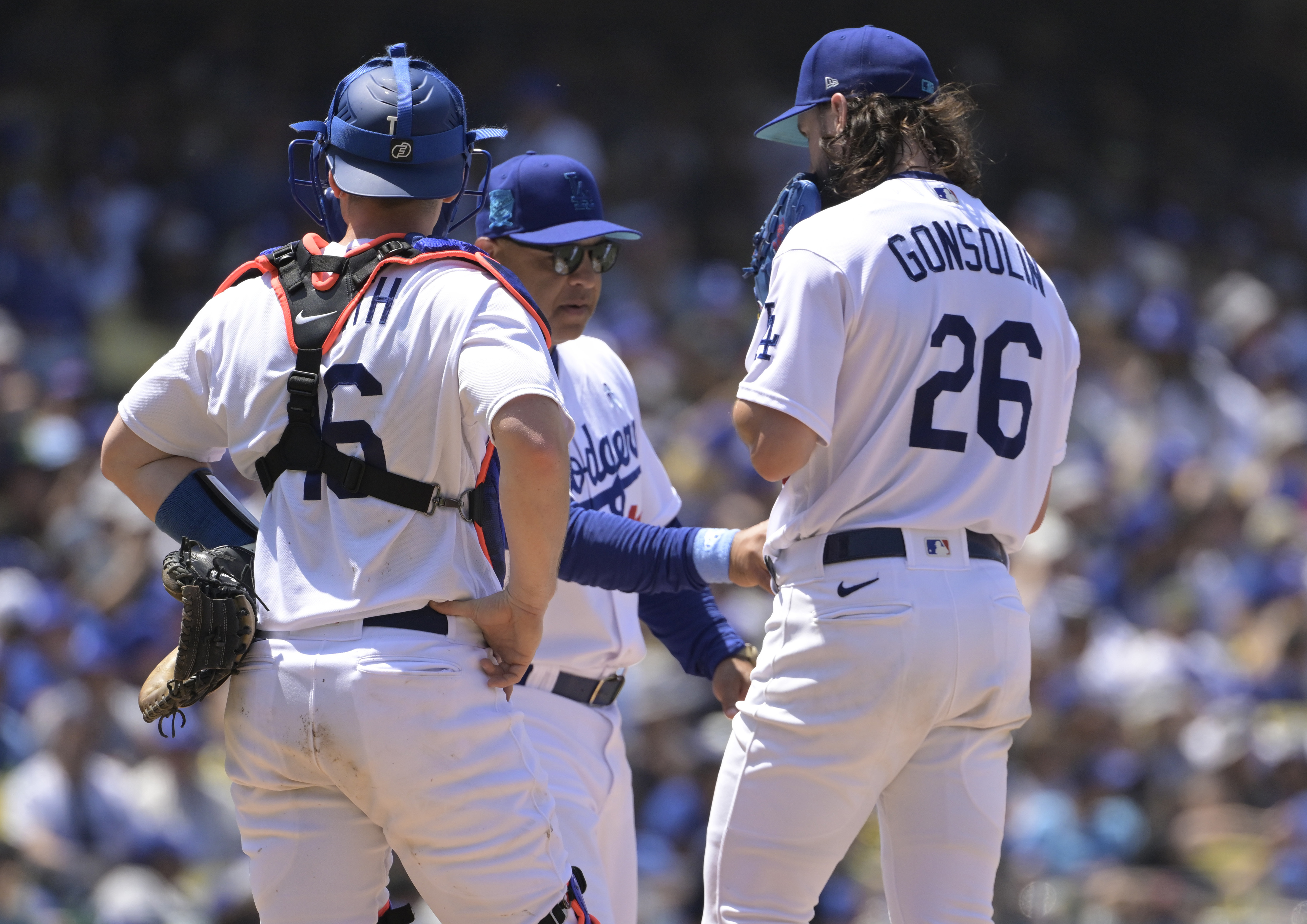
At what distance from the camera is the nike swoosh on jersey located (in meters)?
2.74

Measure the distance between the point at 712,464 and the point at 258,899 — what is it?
19.2ft

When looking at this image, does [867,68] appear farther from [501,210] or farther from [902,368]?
[501,210]

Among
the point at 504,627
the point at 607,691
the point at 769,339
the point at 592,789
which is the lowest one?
the point at 592,789

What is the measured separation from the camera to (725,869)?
111 inches

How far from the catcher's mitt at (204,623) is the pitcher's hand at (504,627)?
1.12ft

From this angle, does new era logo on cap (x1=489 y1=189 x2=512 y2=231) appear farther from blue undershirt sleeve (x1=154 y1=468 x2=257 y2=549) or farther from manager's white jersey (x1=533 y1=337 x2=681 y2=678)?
blue undershirt sleeve (x1=154 y1=468 x2=257 y2=549)

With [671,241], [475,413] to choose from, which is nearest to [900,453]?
[475,413]

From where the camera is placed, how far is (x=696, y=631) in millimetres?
3836

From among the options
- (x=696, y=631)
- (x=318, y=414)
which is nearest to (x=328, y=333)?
(x=318, y=414)

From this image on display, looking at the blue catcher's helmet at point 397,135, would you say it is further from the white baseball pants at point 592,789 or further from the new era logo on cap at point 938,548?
the white baseball pants at point 592,789

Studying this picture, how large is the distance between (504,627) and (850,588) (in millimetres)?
629

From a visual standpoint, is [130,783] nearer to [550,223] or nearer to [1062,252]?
[550,223]

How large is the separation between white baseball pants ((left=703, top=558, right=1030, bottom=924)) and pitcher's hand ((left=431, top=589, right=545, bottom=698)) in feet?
1.50

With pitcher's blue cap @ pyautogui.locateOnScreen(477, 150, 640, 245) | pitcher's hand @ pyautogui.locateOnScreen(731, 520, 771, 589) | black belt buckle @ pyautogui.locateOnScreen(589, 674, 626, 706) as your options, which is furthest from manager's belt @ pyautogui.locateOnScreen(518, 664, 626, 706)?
pitcher's blue cap @ pyautogui.locateOnScreen(477, 150, 640, 245)
